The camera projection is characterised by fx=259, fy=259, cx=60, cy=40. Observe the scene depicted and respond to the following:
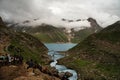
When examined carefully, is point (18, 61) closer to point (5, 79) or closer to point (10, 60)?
point (10, 60)

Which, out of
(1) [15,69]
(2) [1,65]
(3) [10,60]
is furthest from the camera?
(3) [10,60]

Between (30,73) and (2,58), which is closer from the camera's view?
(30,73)

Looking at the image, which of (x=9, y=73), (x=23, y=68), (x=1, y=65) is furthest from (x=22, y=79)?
(x=1, y=65)

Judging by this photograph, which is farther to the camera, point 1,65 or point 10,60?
point 10,60

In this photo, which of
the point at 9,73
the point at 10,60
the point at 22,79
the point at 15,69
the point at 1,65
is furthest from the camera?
the point at 10,60

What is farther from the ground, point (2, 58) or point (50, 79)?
point (2, 58)

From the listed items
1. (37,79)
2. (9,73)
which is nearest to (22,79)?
(37,79)

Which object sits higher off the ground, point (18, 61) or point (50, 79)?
point (18, 61)

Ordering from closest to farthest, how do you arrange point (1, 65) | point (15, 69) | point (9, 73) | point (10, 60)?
1. point (9, 73)
2. point (15, 69)
3. point (1, 65)
4. point (10, 60)

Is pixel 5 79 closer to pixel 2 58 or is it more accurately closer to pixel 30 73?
pixel 30 73
